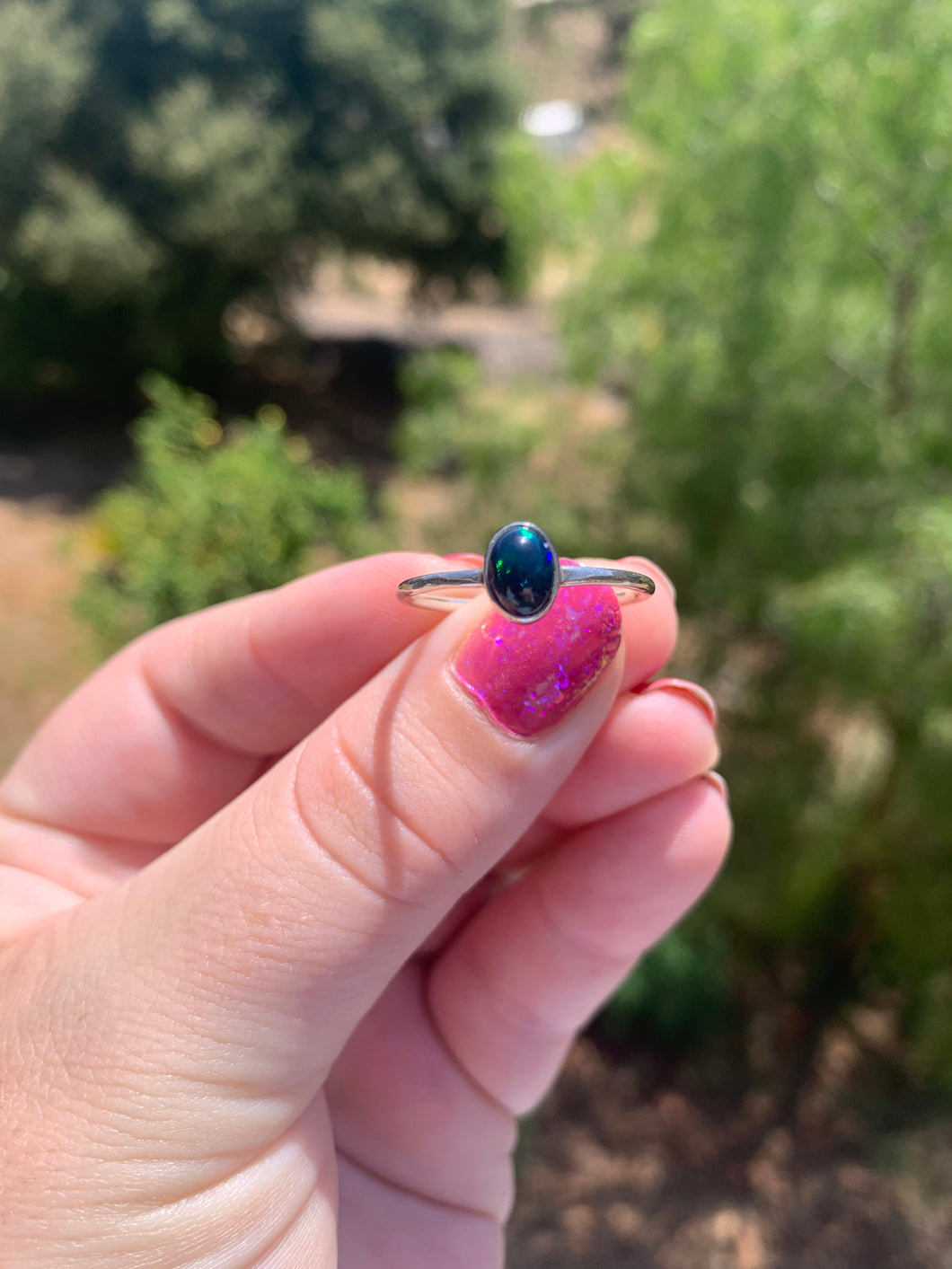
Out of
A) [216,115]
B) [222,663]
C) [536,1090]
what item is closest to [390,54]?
[216,115]

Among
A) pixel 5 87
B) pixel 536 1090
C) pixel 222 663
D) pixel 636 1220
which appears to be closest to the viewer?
pixel 222 663

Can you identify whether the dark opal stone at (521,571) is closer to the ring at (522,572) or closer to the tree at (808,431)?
the ring at (522,572)

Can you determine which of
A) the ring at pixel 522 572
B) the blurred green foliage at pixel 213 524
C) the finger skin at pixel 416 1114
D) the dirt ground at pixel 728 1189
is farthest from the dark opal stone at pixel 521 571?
the dirt ground at pixel 728 1189

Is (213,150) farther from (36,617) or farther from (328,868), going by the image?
(328,868)

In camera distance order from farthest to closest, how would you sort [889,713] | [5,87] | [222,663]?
[5,87] < [889,713] < [222,663]

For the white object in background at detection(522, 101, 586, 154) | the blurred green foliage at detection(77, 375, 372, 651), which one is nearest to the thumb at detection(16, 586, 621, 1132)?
the blurred green foliage at detection(77, 375, 372, 651)

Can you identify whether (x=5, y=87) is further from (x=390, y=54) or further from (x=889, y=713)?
(x=889, y=713)

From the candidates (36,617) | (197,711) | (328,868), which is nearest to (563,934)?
(328,868)
